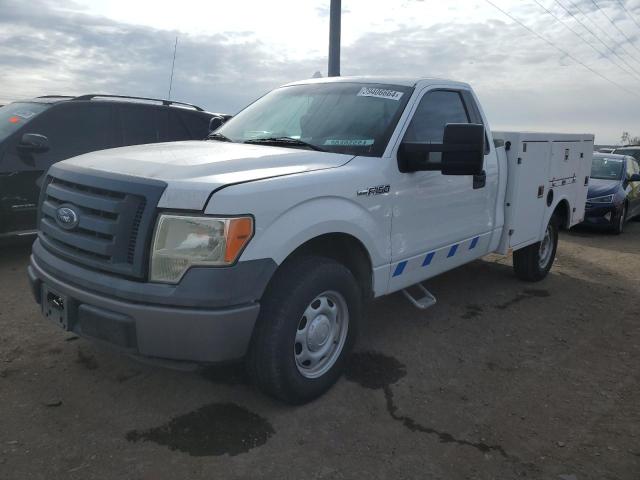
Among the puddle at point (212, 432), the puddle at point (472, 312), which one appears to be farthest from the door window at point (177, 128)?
the puddle at point (212, 432)

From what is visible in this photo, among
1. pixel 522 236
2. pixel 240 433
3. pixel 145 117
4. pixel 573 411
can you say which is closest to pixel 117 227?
pixel 240 433

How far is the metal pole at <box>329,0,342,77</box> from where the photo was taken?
1053 cm

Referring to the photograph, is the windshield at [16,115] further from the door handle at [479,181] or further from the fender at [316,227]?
the door handle at [479,181]

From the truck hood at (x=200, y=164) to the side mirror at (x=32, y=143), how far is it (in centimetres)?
283

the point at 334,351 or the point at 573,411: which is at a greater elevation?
the point at 334,351

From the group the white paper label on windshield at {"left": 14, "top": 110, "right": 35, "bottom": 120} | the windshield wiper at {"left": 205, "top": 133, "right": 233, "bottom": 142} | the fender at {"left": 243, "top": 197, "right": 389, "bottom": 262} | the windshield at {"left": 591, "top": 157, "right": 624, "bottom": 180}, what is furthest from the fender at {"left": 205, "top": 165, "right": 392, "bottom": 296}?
the windshield at {"left": 591, "top": 157, "right": 624, "bottom": 180}

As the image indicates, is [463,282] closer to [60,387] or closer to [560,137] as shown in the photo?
[560,137]

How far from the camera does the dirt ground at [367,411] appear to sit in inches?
106

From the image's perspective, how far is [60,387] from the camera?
10.9ft

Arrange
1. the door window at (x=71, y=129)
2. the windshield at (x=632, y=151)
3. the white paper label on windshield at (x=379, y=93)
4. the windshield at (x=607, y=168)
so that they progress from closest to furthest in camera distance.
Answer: the white paper label on windshield at (x=379, y=93) < the door window at (x=71, y=129) < the windshield at (x=607, y=168) < the windshield at (x=632, y=151)

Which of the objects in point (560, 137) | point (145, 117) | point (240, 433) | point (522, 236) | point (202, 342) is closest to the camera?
point (202, 342)

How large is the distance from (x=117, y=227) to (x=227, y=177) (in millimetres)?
597

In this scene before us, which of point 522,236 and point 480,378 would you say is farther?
point 522,236

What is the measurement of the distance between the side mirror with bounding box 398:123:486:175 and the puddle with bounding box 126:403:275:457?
73.4 inches
